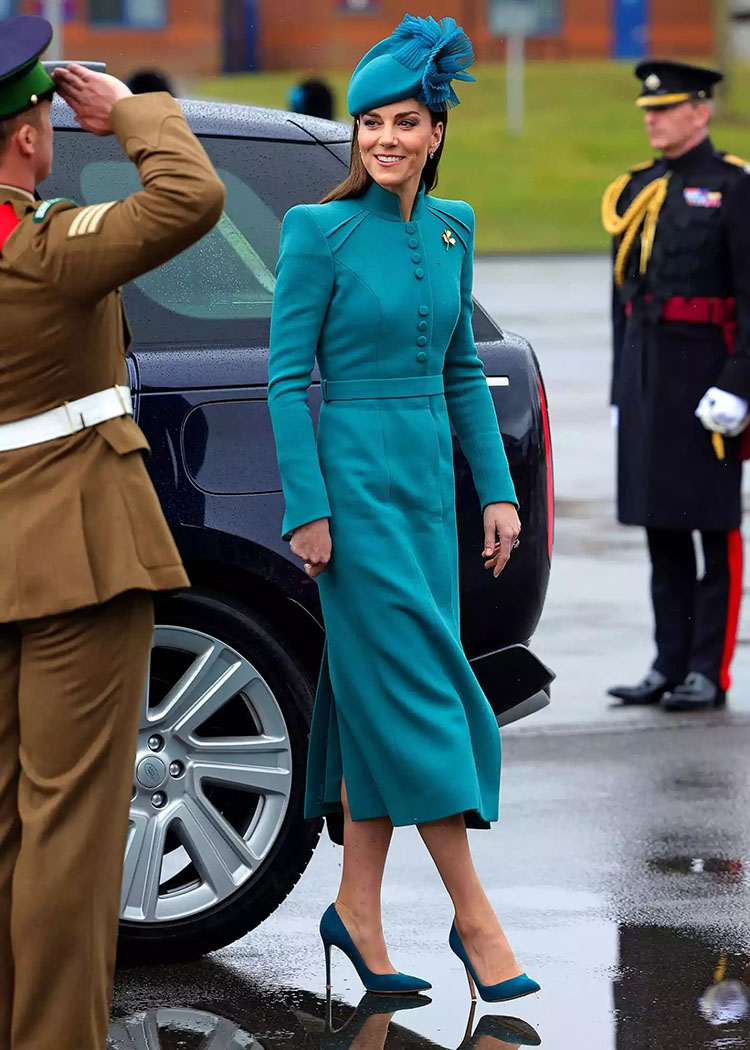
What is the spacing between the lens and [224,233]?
16.0 ft

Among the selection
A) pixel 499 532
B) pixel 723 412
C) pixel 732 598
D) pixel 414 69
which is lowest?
pixel 732 598

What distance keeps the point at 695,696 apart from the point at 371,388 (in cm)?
331

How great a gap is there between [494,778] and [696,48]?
54307 mm

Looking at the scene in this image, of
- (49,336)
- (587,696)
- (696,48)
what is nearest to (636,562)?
(587,696)

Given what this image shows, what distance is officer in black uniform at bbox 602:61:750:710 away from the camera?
7293mm

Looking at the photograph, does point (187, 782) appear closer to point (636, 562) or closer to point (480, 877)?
point (480, 877)

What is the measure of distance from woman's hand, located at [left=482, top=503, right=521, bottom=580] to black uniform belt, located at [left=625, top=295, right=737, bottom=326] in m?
3.05

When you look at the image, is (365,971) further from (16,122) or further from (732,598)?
(732,598)

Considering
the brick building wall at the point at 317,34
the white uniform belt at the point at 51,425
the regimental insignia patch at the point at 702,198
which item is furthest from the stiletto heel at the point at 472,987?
the brick building wall at the point at 317,34

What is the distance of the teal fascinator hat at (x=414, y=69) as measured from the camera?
421 cm

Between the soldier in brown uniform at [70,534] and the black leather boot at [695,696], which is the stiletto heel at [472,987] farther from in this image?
the black leather boot at [695,696]

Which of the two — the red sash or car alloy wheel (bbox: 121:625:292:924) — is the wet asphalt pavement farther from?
the red sash

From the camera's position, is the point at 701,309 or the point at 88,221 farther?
the point at 701,309

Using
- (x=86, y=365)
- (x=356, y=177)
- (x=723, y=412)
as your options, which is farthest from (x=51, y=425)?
(x=723, y=412)
